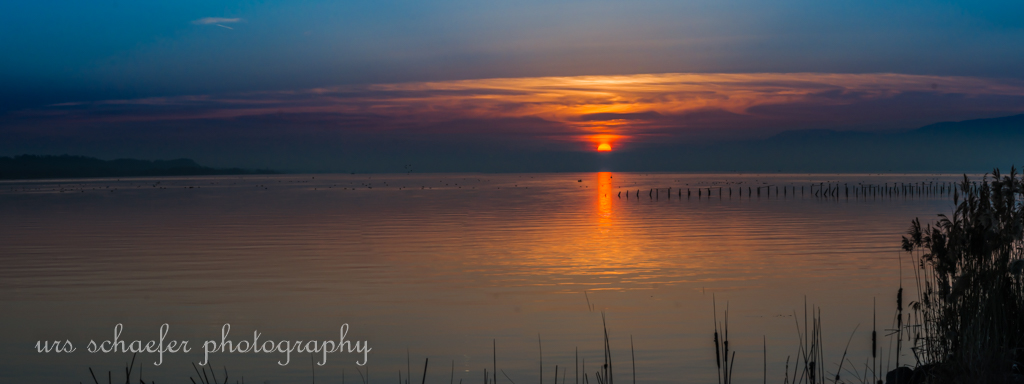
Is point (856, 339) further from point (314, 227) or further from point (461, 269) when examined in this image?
point (314, 227)

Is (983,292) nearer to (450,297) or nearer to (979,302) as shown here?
(979,302)

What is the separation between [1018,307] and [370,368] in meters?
8.37

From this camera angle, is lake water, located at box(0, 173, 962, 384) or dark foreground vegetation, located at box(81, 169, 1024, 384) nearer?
dark foreground vegetation, located at box(81, 169, 1024, 384)

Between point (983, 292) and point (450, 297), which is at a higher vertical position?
point (450, 297)

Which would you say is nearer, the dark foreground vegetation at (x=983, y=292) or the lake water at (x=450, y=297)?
the dark foreground vegetation at (x=983, y=292)

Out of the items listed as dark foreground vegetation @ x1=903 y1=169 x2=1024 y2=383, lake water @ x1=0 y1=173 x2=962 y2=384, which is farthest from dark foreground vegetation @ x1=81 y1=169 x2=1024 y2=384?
lake water @ x1=0 y1=173 x2=962 y2=384

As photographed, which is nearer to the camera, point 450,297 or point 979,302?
point 979,302

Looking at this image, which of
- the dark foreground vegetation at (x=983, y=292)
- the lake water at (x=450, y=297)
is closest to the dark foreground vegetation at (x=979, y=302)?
the dark foreground vegetation at (x=983, y=292)

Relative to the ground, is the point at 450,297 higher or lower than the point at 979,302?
higher

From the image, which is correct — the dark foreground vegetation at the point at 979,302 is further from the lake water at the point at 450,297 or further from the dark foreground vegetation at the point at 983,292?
the lake water at the point at 450,297

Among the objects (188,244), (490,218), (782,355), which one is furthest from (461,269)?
(490,218)

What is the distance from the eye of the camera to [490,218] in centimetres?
4341

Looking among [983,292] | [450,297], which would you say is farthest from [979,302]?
[450,297]

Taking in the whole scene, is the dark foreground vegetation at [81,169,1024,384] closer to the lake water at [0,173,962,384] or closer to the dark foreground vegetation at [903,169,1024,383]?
the dark foreground vegetation at [903,169,1024,383]
